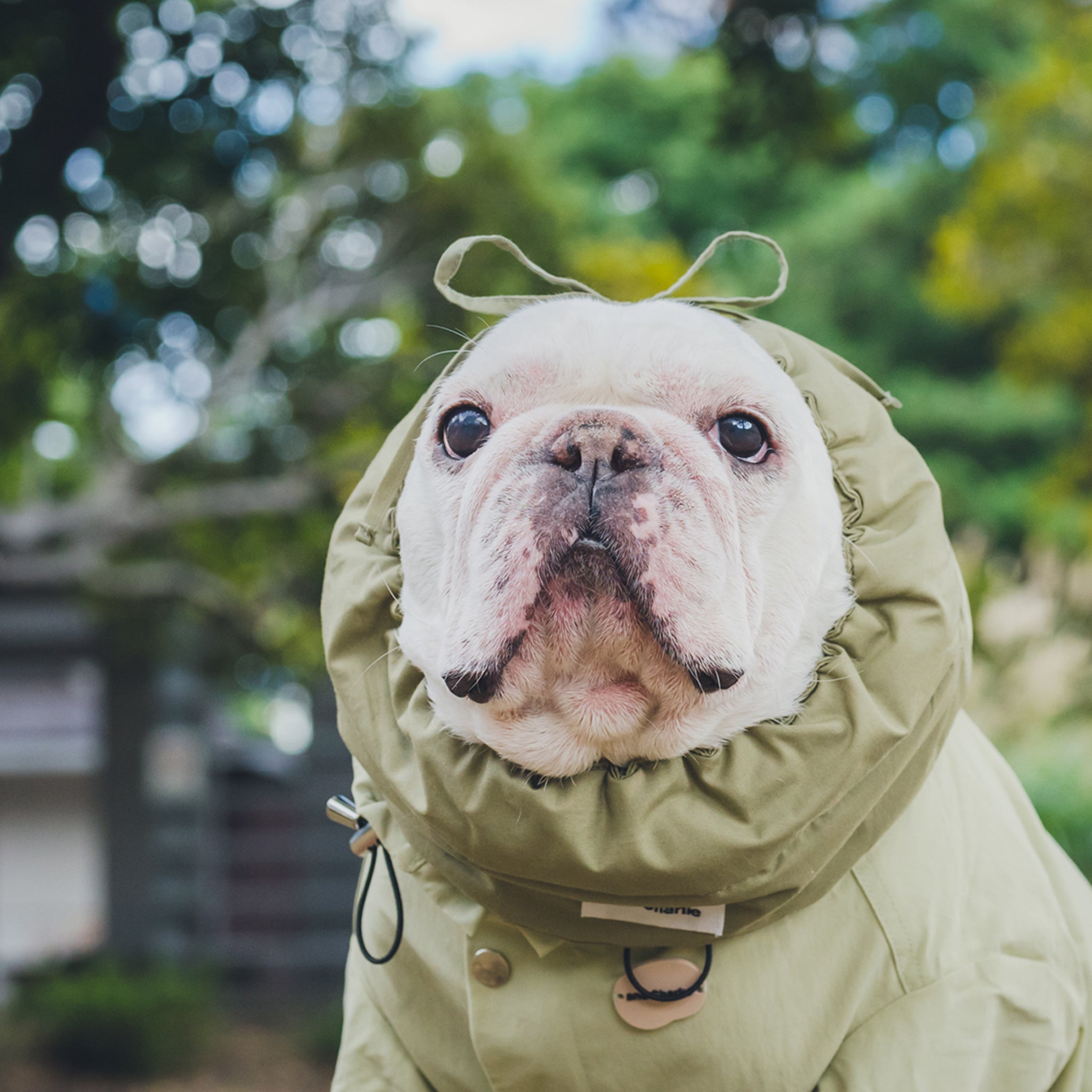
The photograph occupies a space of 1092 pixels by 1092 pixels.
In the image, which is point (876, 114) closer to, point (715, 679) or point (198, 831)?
point (198, 831)

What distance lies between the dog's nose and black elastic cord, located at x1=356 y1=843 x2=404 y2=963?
61 cm

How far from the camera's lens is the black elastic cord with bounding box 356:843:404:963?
59.9 inches

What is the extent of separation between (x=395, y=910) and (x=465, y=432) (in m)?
0.66

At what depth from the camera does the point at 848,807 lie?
53.4 inches

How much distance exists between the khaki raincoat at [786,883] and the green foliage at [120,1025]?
5131mm

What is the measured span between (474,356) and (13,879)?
11991 mm

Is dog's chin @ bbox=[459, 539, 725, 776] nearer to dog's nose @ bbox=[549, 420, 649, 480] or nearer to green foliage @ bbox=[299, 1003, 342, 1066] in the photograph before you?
dog's nose @ bbox=[549, 420, 649, 480]

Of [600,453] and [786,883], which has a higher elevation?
[600,453]

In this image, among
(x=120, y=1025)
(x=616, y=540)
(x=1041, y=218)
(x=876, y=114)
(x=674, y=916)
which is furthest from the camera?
(x=876, y=114)

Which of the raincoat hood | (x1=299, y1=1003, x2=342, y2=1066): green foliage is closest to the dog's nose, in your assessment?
the raincoat hood

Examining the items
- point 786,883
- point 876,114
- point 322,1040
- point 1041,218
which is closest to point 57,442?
point 322,1040

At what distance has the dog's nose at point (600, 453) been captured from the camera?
4.28ft

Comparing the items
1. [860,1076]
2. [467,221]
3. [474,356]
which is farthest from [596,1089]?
[467,221]

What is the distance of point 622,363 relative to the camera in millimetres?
1465
